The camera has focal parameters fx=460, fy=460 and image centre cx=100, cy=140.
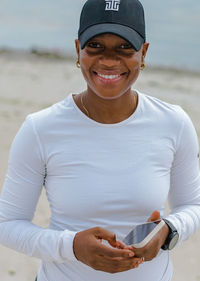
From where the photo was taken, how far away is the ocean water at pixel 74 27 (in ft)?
64.7

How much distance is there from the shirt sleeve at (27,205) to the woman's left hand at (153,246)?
237 mm

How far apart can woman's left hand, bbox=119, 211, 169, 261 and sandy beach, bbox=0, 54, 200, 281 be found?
239 centimetres

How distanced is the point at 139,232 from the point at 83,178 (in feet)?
0.89

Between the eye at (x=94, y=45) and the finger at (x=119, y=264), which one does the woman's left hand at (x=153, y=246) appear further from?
the eye at (x=94, y=45)

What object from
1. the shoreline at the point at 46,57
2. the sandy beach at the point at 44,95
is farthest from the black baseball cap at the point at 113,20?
the shoreline at the point at 46,57

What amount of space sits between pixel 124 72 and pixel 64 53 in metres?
15.1

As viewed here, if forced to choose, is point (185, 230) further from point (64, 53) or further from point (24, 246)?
point (64, 53)

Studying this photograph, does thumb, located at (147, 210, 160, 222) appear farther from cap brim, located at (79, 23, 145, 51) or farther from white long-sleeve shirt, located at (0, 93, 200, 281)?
cap brim, located at (79, 23, 145, 51)

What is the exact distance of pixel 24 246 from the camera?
5.49 ft

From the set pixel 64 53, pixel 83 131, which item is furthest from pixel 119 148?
pixel 64 53

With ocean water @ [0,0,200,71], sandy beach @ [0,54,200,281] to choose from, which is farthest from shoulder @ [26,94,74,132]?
ocean water @ [0,0,200,71]

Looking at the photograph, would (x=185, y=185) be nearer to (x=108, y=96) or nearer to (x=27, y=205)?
(x=108, y=96)

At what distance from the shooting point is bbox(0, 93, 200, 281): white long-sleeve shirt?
1635mm

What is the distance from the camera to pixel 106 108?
173cm
